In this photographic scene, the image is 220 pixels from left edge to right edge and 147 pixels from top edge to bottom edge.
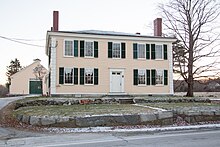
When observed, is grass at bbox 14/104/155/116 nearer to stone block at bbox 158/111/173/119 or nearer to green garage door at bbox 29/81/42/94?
stone block at bbox 158/111/173/119

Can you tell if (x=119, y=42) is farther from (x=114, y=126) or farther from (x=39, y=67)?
(x=39, y=67)

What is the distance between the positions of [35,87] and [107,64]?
2309cm

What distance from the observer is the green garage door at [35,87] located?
44.8 metres

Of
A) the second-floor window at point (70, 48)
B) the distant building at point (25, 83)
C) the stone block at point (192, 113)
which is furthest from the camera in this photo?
the distant building at point (25, 83)

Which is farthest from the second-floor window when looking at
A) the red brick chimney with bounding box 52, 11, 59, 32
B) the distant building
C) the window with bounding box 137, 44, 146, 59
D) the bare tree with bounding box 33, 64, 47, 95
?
the distant building

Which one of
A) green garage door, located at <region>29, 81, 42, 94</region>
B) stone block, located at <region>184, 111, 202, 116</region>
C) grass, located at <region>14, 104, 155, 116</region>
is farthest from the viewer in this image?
green garage door, located at <region>29, 81, 42, 94</region>

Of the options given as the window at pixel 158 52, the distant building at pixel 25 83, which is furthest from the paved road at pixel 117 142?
the distant building at pixel 25 83

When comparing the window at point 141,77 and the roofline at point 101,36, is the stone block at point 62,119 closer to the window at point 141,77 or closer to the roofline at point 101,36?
the roofline at point 101,36

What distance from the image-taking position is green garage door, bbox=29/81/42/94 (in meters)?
44.8

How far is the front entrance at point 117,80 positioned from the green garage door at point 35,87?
21.9 m

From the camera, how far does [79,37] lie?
2500cm

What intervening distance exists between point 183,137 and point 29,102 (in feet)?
43.7

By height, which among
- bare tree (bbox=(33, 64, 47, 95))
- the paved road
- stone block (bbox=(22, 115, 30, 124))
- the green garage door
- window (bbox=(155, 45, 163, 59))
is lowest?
the paved road

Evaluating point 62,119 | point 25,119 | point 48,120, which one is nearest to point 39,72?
point 25,119
